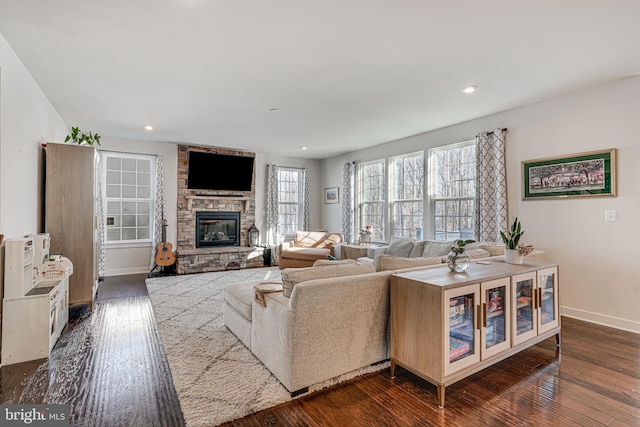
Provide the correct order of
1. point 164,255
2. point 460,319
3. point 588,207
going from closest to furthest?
point 460,319
point 588,207
point 164,255

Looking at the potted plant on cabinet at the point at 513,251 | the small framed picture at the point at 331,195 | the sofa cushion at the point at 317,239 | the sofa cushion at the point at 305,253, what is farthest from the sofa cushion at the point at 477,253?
the small framed picture at the point at 331,195

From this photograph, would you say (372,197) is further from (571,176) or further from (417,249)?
(571,176)

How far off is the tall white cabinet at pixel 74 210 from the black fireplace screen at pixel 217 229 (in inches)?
113

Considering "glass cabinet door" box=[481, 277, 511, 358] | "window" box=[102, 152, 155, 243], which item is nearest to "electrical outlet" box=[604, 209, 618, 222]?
"glass cabinet door" box=[481, 277, 511, 358]

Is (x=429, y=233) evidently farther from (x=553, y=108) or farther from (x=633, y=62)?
(x=633, y=62)

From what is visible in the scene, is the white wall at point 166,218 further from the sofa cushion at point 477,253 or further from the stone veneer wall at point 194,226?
the sofa cushion at point 477,253

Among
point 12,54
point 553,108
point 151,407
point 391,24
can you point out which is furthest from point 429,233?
point 12,54

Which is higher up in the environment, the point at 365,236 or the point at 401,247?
the point at 365,236

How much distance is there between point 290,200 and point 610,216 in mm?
5938

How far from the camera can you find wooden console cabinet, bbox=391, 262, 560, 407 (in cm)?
199

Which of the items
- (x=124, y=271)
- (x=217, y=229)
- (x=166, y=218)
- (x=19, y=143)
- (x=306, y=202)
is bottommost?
(x=124, y=271)

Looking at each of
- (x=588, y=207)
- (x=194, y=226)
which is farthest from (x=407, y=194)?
(x=194, y=226)

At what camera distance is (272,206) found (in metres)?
7.35

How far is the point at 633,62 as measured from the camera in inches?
114
